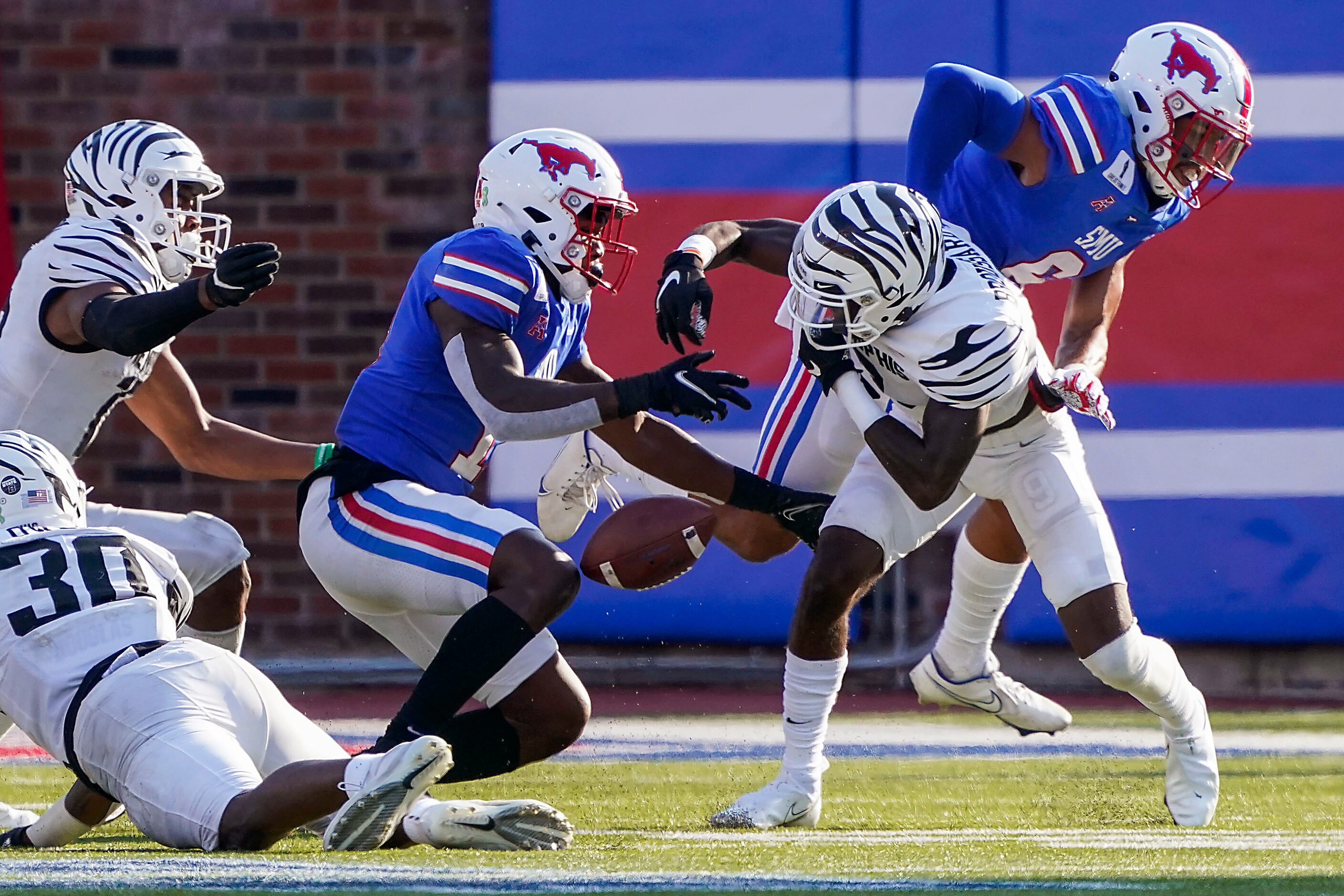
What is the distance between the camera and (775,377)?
598 centimetres

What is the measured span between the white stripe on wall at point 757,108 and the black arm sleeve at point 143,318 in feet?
7.91

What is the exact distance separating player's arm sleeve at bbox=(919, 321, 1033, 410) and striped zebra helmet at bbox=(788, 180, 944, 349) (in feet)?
0.40

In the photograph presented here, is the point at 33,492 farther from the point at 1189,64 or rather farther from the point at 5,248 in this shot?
the point at 5,248

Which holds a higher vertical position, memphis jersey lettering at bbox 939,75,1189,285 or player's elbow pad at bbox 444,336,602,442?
memphis jersey lettering at bbox 939,75,1189,285

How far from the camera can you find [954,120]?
3875 mm

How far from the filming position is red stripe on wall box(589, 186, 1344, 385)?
5.94 meters

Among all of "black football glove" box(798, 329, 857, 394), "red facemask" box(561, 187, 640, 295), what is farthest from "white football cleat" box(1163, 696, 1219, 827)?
"red facemask" box(561, 187, 640, 295)

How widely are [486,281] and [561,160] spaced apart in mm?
364

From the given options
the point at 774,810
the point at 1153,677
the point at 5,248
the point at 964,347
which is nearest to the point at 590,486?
the point at 774,810

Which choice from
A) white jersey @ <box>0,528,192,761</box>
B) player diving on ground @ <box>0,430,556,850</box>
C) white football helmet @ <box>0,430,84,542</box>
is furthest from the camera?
white football helmet @ <box>0,430,84,542</box>

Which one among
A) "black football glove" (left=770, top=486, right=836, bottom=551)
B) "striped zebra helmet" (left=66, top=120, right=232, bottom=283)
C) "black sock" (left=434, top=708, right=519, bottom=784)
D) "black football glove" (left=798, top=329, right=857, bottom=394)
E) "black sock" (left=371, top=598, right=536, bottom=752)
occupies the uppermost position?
"striped zebra helmet" (left=66, top=120, right=232, bottom=283)

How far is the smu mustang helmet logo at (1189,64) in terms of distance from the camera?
398 cm

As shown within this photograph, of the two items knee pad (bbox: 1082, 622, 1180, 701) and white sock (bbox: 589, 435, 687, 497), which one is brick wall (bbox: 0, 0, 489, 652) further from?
knee pad (bbox: 1082, 622, 1180, 701)

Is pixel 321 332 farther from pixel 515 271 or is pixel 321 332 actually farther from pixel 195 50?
pixel 515 271
